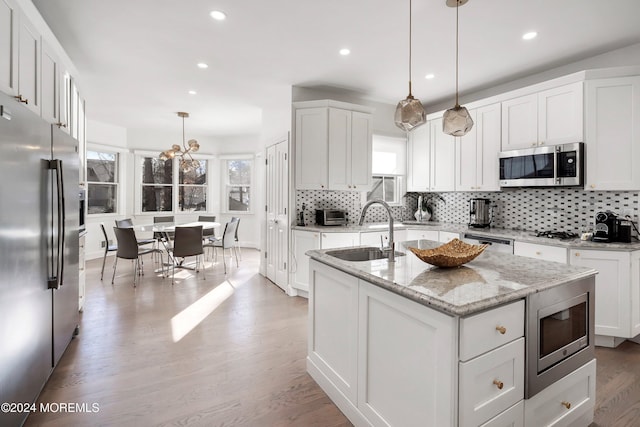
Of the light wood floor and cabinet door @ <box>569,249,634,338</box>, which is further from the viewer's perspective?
cabinet door @ <box>569,249,634,338</box>

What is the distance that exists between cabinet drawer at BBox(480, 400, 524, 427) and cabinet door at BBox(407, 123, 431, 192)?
147 inches

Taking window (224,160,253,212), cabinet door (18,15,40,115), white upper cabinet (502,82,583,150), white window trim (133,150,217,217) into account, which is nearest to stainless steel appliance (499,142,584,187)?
white upper cabinet (502,82,583,150)

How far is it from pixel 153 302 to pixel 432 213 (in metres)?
4.31

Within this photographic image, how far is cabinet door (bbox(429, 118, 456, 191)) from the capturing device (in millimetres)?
4477

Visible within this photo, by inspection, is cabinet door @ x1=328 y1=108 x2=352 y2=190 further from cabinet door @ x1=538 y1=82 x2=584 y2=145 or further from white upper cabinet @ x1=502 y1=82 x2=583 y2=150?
cabinet door @ x1=538 y1=82 x2=584 y2=145

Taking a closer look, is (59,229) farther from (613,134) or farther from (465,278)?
(613,134)

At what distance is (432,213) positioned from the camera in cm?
529

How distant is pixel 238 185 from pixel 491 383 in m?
7.44

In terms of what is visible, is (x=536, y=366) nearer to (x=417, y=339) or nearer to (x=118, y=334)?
(x=417, y=339)

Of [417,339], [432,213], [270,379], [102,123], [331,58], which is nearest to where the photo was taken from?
[417,339]

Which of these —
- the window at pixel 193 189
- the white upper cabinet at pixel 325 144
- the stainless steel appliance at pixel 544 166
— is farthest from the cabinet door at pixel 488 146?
the window at pixel 193 189

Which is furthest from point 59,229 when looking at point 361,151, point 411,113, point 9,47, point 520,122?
point 520,122

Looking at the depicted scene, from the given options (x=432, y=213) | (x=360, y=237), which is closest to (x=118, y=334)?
(x=360, y=237)

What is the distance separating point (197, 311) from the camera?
3.65 meters
